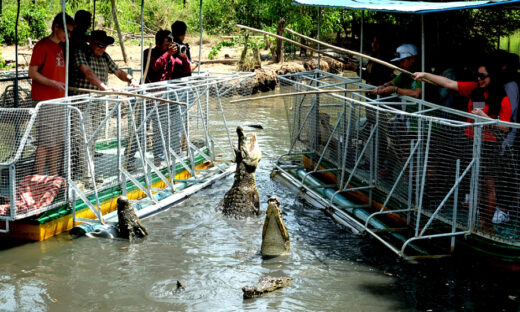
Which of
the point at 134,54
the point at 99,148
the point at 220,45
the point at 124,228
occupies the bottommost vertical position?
the point at 124,228

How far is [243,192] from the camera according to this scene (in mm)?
8852

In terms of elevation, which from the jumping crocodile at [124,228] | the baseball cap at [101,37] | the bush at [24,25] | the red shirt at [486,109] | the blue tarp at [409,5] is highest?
the bush at [24,25]

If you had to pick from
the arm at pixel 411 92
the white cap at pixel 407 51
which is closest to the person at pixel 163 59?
the white cap at pixel 407 51

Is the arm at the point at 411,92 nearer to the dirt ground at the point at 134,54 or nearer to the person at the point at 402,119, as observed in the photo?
the person at the point at 402,119

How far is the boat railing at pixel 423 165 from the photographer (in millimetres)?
5992

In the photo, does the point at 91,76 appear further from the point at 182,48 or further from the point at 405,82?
the point at 405,82

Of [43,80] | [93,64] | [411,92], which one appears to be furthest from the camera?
[93,64]

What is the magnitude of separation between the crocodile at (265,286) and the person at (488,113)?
2.12 m

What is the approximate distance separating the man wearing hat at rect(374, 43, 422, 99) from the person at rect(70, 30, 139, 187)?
11.5 feet

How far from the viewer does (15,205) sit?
6.74 metres

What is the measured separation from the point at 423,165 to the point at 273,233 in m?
1.88

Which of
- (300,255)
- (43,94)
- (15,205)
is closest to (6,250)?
(15,205)

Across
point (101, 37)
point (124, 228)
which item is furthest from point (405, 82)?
point (101, 37)

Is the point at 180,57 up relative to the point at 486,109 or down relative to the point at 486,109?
up
